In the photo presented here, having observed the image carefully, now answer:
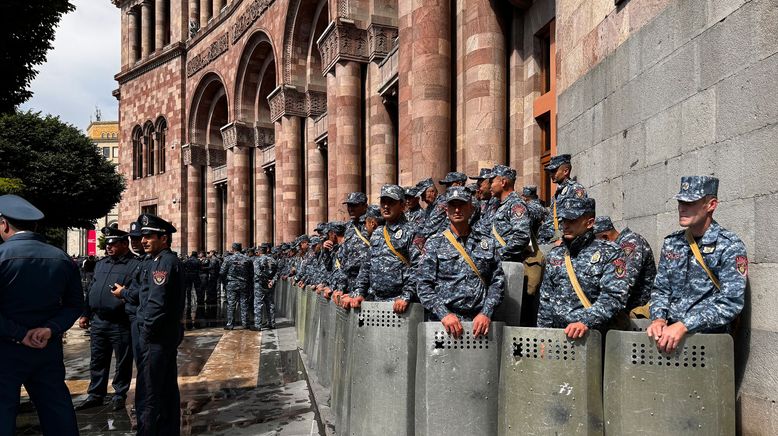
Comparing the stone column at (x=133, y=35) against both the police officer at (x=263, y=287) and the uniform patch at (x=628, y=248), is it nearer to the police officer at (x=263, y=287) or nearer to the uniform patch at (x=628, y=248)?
the police officer at (x=263, y=287)

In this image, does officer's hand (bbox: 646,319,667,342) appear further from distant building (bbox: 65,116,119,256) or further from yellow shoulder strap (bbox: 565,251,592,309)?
distant building (bbox: 65,116,119,256)

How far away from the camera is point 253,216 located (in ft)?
97.8

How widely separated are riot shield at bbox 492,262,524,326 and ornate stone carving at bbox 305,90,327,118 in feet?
59.1

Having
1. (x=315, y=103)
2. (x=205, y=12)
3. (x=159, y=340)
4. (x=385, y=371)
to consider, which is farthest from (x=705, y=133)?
(x=205, y=12)

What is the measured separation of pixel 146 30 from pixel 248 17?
1586 centimetres

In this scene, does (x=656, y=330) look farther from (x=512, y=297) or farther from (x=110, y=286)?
(x=110, y=286)

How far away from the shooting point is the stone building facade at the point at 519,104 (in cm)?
389

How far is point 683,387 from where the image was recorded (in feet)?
10.6

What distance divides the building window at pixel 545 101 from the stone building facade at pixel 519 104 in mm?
34

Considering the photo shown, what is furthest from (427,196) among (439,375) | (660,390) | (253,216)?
(253,216)

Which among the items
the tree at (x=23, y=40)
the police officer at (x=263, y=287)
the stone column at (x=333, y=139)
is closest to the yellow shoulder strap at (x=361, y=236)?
the police officer at (x=263, y=287)

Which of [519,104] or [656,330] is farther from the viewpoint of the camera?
[519,104]

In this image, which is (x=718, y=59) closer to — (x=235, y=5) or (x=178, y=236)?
(x=235, y=5)

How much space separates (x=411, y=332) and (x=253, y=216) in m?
26.5
